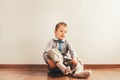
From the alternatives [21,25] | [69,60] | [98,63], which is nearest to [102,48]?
[98,63]

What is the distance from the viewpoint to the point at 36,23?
219 cm

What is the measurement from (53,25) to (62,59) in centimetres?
45

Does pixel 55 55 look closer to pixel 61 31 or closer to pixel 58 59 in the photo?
pixel 58 59

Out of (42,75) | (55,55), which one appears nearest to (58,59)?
(55,55)

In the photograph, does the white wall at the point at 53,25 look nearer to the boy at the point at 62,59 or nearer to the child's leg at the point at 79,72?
the boy at the point at 62,59

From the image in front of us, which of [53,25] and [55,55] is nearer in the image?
[55,55]

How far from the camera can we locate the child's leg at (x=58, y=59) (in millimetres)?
1713

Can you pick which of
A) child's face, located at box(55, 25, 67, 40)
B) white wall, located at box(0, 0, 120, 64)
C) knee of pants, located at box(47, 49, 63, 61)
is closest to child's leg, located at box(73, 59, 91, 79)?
knee of pants, located at box(47, 49, 63, 61)

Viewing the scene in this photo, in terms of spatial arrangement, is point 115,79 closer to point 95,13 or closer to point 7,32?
point 95,13

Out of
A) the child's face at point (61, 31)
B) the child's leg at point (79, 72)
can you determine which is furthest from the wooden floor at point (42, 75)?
the child's face at point (61, 31)

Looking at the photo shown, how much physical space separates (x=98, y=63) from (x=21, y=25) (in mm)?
781

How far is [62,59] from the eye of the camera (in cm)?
185

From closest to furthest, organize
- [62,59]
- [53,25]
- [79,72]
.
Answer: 1. [79,72]
2. [62,59]
3. [53,25]

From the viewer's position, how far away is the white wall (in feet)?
7.15
